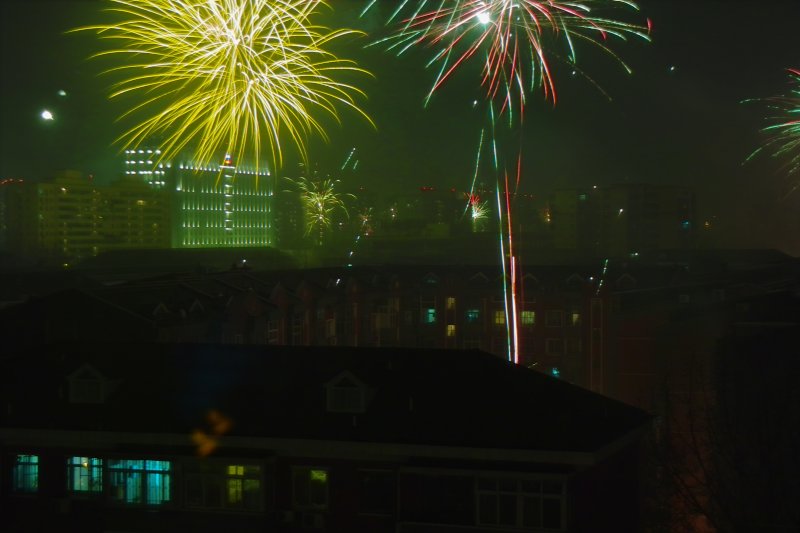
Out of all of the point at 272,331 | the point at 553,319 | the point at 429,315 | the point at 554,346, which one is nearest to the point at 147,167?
the point at 429,315

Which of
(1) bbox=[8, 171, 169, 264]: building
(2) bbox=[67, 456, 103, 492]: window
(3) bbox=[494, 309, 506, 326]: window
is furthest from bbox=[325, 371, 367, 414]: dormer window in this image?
(1) bbox=[8, 171, 169, 264]: building

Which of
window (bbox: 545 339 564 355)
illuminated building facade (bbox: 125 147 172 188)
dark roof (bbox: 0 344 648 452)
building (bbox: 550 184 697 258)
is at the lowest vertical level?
window (bbox: 545 339 564 355)

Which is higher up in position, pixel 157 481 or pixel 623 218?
pixel 623 218

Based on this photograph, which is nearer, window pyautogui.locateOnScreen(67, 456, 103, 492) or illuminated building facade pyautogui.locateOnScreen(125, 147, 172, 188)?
window pyautogui.locateOnScreen(67, 456, 103, 492)

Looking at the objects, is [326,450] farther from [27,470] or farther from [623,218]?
[623,218]

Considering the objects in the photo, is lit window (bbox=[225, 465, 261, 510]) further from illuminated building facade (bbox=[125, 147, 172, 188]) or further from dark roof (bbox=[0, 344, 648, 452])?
illuminated building facade (bbox=[125, 147, 172, 188])

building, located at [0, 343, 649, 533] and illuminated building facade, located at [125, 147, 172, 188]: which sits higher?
illuminated building facade, located at [125, 147, 172, 188]
